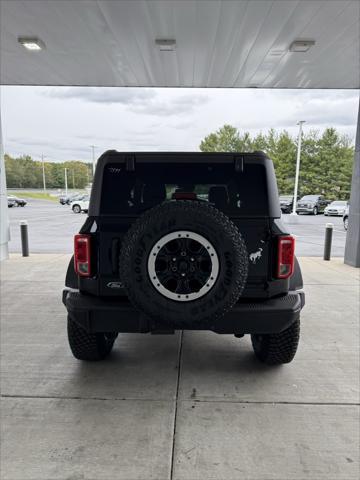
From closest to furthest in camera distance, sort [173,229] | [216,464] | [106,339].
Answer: [216,464] → [173,229] → [106,339]

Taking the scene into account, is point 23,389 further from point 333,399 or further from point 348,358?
point 348,358

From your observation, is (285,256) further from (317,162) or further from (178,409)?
(317,162)

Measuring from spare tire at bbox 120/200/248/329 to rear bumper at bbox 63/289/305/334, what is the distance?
0.21m

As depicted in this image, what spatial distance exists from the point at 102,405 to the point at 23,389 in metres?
0.72

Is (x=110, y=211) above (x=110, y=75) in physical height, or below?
below

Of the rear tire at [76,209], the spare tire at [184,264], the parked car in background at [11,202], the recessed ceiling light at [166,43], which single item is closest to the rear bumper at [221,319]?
the spare tire at [184,264]

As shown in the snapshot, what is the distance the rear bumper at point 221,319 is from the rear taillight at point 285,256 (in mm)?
214

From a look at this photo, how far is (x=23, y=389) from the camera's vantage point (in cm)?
286

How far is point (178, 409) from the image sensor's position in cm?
262

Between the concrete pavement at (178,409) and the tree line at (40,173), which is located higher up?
the tree line at (40,173)

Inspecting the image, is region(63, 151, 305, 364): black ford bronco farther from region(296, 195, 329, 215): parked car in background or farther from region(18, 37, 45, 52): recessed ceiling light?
region(296, 195, 329, 215): parked car in background

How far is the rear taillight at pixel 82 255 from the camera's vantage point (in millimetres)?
2648

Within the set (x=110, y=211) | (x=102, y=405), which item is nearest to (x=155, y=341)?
(x=102, y=405)

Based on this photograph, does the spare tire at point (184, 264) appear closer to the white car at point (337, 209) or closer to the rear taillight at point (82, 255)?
the rear taillight at point (82, 255)
